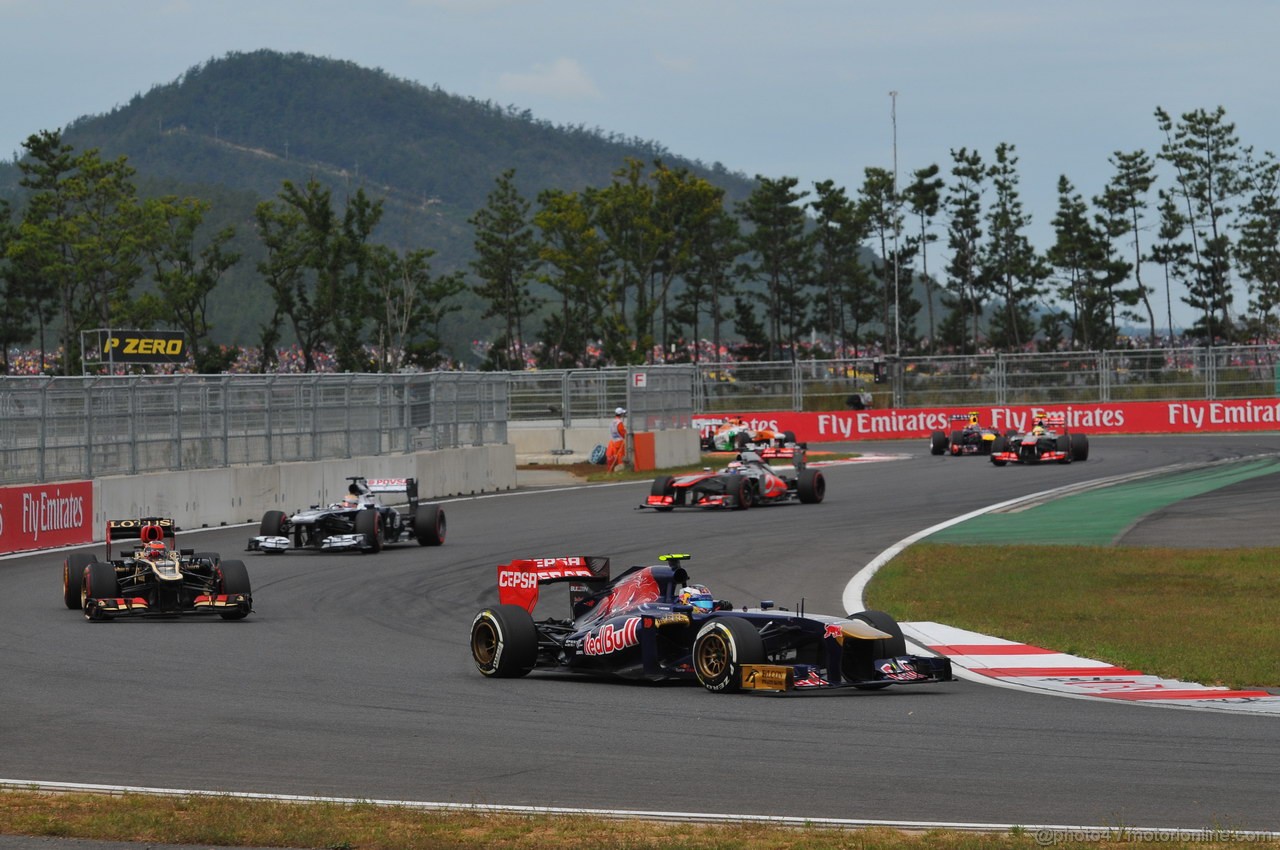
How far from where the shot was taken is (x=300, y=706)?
11.4 metres

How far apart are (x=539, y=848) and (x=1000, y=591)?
39.8 feet

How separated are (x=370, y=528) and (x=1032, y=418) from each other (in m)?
37.8

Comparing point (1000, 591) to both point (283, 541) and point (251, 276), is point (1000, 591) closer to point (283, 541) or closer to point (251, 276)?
point (283, 541)

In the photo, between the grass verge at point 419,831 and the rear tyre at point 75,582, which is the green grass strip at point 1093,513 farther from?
the grass verge at point 419,831

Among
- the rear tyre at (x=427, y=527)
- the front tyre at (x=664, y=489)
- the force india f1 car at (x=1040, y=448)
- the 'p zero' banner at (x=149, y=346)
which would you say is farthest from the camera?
the 'p zero' banner at (x=149, y=346)

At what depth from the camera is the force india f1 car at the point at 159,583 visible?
55.7 feet

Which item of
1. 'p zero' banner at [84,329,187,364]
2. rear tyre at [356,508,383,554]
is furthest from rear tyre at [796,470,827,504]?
'p zero' banner at [84,329,187,364]

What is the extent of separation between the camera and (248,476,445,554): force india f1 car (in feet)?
78.0

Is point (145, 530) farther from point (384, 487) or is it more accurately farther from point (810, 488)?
point (810, 488)

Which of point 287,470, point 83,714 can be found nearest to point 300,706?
point 83,714

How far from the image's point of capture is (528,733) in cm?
1030

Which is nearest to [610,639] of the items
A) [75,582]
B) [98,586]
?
[98,586]

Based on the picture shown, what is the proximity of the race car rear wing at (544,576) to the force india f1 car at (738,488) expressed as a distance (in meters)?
16.5

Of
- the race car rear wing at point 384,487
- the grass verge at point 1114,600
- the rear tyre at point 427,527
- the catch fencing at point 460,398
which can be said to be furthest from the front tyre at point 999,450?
the rear tyre at point 427,527
